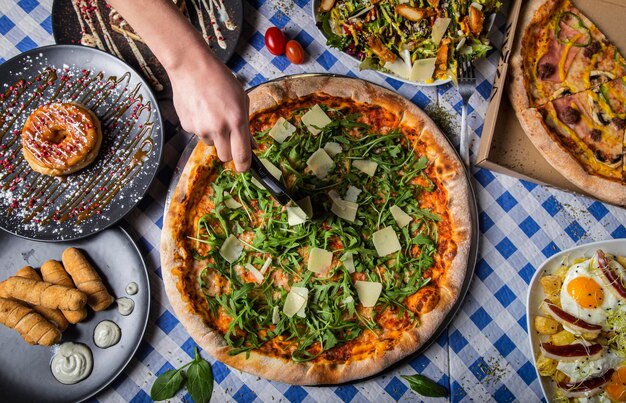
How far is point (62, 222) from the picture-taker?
272cm

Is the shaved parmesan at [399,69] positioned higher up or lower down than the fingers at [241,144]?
lower down

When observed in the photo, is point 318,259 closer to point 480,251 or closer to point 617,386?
point 480,251

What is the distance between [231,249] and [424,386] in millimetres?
1250

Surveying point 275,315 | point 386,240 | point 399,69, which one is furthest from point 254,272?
point 399,69

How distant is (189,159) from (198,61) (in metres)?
0.99

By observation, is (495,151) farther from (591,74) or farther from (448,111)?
(591,74)

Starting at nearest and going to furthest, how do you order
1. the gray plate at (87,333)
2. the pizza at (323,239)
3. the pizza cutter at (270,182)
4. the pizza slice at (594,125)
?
the pizza cutter at (270,182)
the pizza at (323,239)
the gray plate at (87,333)
the pizza slice at (594,125)

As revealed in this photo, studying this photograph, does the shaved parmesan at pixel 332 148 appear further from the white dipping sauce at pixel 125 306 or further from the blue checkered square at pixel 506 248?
the white dipping sauce at pixel 125 306

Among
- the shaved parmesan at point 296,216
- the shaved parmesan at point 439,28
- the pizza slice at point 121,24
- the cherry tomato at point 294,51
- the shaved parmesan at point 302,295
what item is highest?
the pizza slice at point 121,24

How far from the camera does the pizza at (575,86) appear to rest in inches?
114

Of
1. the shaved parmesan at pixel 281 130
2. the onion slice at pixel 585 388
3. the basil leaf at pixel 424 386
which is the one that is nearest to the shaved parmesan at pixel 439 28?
the shaved parmesan at pixel 281 130

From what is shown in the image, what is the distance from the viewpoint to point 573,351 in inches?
106

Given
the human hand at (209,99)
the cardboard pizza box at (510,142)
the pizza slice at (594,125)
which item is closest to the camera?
the human hand at (209,99)

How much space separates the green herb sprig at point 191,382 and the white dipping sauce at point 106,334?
315mm
